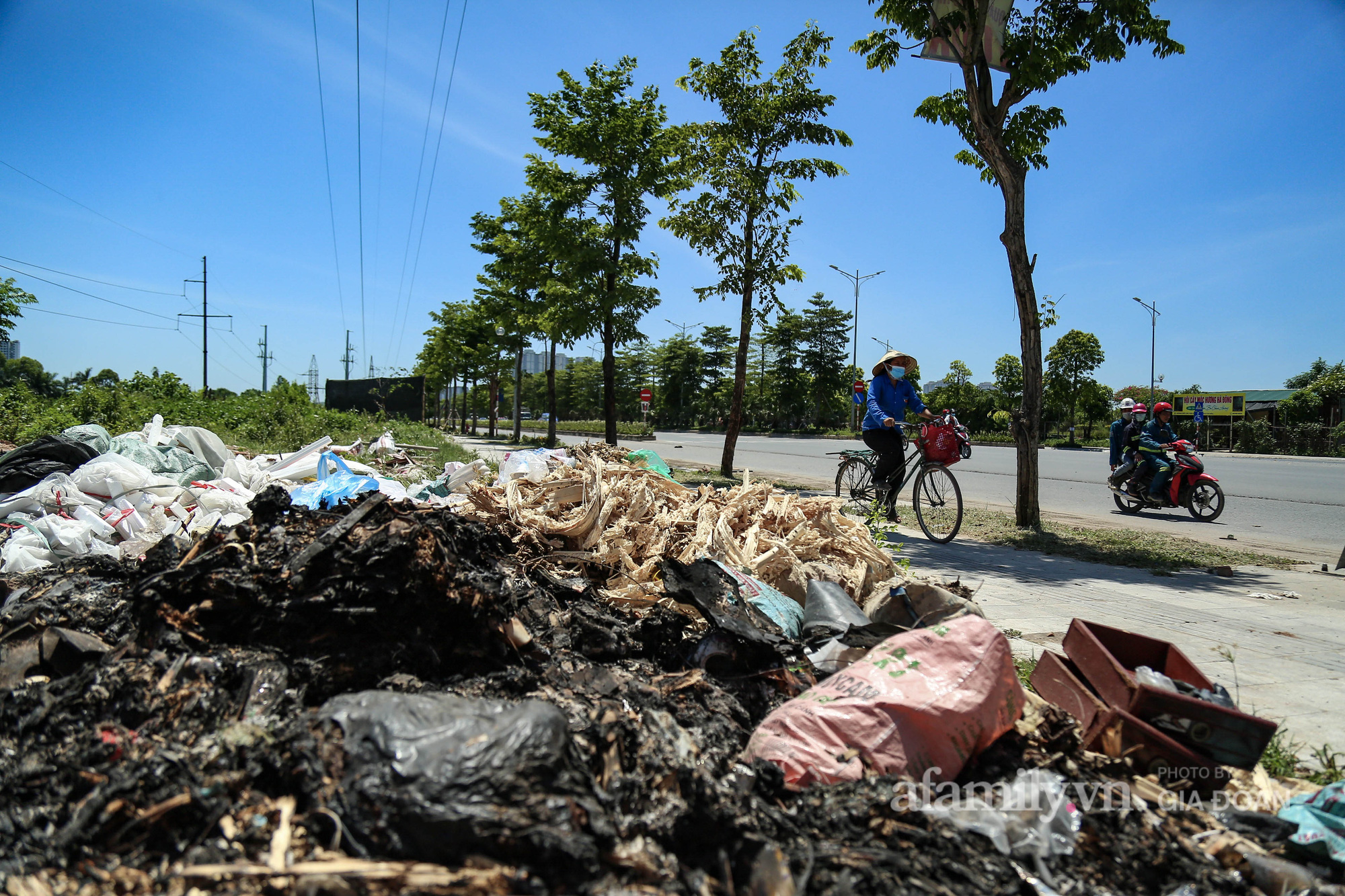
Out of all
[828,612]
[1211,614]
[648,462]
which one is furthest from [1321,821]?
[648,462]

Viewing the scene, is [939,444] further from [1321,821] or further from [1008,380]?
[1008,380]

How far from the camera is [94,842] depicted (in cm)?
173

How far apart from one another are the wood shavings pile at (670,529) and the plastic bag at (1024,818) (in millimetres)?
1943

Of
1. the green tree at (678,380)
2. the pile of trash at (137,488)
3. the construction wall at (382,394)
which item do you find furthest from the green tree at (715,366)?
the pile of trash at (137,488)

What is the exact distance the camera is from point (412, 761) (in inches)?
68.4

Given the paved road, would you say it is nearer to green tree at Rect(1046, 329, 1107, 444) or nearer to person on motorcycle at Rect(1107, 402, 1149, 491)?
person on motorcycle at Rect(1107, 402, 1149, 491)

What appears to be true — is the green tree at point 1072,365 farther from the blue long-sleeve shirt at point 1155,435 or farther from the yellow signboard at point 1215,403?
the blue long-sleeve shirt at point 1155,435

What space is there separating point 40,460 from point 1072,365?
1976 inches

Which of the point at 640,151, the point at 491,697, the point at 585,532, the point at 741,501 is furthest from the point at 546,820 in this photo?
the point at 640,151

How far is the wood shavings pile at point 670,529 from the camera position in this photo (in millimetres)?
4094

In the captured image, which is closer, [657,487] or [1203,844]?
[1203,844]

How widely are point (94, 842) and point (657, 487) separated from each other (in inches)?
157

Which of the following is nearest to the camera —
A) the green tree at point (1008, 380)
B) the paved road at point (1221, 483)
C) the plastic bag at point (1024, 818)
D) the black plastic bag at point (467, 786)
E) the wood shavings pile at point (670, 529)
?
the black plastic bag at point (467, 786)

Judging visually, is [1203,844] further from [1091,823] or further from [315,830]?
[315,830]
